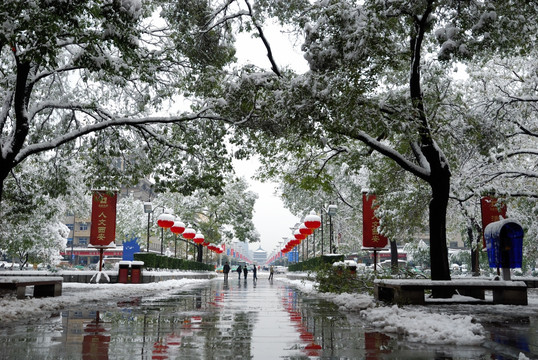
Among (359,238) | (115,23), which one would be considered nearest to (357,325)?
(115,23)

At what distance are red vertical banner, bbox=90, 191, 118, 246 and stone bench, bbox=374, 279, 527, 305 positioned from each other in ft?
46.9

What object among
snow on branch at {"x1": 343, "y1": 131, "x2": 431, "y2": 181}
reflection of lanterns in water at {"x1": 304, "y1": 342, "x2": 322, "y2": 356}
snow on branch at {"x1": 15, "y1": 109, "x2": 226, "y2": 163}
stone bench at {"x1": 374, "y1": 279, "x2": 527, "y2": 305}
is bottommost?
reflection of lanterns in water at {"x1": 304, "y1": 342, "x2": 322, "y2": 356}

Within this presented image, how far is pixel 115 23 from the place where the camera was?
404 inches

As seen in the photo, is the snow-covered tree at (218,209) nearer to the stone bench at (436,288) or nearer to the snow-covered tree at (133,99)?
the snow-covered tree at (133,99)

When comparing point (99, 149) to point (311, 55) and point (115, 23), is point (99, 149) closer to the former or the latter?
point (115, 23)

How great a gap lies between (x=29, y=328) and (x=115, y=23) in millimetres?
6415

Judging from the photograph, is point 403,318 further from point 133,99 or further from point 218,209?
point 218,209

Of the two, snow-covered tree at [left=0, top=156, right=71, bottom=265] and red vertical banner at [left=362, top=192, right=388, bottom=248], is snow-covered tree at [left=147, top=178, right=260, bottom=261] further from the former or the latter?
red vertical banner at [left=362, top=192, right=388, bottom=248]

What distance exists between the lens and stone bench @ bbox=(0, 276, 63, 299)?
12.5 m

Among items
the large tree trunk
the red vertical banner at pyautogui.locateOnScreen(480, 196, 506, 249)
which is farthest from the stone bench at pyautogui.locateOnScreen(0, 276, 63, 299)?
the red vertical banner at pyautogui.locateOnScreen(480, 196, 506, 249)

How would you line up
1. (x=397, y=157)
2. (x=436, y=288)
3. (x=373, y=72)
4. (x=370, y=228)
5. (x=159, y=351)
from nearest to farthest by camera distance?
(x=159, y=351) → (x=373, y=72) → (x=436, y=288) → (x=397, y=157) → (x=370, y=228)

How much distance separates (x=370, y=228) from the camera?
22.1 metres

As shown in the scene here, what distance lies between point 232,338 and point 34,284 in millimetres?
8478

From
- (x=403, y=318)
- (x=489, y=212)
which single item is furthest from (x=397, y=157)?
(x=489, y=212)
